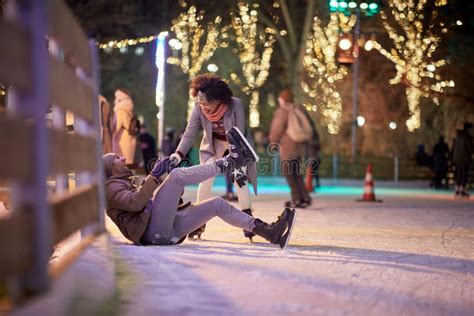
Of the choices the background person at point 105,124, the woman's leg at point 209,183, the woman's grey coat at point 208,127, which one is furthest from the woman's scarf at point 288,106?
A: the woman's leg at point 209,183

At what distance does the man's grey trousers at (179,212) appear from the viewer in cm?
812

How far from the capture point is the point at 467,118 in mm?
32906

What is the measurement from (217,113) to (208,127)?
0.25 meters

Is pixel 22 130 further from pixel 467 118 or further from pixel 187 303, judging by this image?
pixel 467 118

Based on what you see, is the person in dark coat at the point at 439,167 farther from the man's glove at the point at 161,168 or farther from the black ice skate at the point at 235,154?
the man's glove at the point at 161,168

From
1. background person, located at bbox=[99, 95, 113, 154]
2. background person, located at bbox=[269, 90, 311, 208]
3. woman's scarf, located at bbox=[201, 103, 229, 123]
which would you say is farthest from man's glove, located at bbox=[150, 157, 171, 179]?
background person, located at bbox=[269, 90, 311, 208]

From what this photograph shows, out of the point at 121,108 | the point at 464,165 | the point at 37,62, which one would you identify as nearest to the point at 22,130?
the point at 37,62

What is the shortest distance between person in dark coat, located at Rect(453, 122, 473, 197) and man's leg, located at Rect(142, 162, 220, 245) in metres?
13.8

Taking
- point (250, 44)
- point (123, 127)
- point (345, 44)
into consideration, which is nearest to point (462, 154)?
point (345, 44)

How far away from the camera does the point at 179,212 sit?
844 centimetres

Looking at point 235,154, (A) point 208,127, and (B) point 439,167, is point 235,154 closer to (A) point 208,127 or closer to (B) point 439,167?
(A) point 208,127

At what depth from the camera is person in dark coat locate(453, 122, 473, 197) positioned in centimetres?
2108

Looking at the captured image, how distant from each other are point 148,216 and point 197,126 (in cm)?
214

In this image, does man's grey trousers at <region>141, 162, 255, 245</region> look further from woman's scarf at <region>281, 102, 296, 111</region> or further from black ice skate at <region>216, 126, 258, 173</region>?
woman's scarf at <region>281, 102, 296, 111</region>
